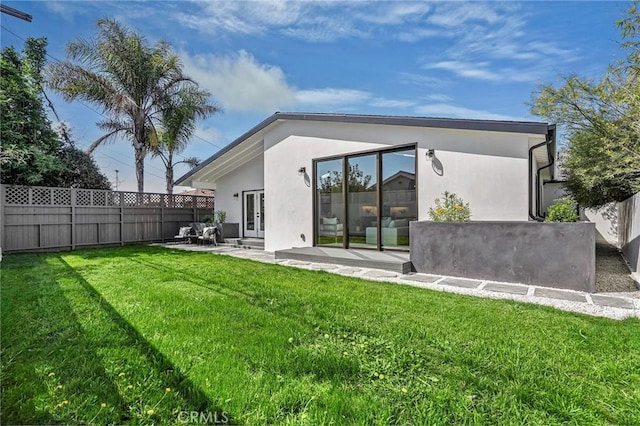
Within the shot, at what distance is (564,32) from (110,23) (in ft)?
53.2

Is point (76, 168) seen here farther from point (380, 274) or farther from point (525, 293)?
point (525, 293)

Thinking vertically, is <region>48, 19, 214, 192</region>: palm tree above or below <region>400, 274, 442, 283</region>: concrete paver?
above

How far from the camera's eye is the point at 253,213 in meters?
14.3

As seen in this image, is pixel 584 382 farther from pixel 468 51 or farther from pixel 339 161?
pixel 468 51

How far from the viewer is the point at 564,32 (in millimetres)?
8805

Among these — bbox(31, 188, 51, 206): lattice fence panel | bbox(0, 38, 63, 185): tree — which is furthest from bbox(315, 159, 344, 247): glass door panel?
bbox(0, 38, 63, 185): tree

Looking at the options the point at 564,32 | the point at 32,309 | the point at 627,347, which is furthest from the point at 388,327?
the point at 564,32

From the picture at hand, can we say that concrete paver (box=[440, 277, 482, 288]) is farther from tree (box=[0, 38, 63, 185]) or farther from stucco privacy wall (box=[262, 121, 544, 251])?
tree (box=[0, 38, 63, 185])

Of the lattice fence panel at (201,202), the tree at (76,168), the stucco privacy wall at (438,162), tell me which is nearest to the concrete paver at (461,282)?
the stucco privacy wall at (438,162)

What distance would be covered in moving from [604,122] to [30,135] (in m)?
18.3

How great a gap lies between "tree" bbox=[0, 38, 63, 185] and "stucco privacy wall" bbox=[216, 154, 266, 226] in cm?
618

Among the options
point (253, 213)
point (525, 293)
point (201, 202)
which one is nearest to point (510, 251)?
point (525, 293)

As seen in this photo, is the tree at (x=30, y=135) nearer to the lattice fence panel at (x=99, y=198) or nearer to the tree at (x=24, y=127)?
the tree at (x=24, y=127)

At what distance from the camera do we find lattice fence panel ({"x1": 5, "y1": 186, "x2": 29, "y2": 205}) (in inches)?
419
